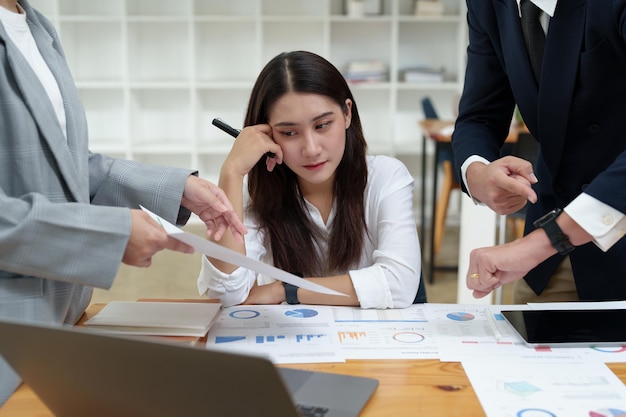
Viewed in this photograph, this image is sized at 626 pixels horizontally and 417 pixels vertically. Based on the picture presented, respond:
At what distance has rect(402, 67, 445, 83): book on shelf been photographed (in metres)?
5.41

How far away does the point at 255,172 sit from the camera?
189cm

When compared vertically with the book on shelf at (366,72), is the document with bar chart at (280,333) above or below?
below

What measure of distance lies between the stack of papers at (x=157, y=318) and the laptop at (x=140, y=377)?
0.31m

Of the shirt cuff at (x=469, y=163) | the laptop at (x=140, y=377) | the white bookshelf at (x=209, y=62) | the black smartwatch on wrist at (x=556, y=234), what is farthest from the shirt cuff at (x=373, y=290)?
the white bookshelf at (x=209, y=62)

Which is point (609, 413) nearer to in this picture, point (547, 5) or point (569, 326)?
point (569, 326)

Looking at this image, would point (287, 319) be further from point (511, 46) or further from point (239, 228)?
point (511, 46)

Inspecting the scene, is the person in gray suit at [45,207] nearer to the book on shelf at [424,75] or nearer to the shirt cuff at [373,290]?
the shirt cuff at [373,290]

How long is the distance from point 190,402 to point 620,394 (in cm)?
60

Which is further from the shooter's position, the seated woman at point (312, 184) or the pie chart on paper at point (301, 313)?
the seated woman at point (312, 184)

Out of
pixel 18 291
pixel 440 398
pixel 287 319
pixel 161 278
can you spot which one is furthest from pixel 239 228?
pixel 161 278

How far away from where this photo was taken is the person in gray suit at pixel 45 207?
1.01m

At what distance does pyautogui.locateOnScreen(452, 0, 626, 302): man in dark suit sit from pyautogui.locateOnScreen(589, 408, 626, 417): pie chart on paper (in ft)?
1.02

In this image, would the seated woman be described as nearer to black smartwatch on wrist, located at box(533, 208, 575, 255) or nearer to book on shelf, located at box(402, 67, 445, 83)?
black smartwatch on wrist, located at box(533, 208, 575, 255)

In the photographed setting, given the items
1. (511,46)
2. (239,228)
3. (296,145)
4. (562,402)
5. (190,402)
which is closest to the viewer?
(190,402)
